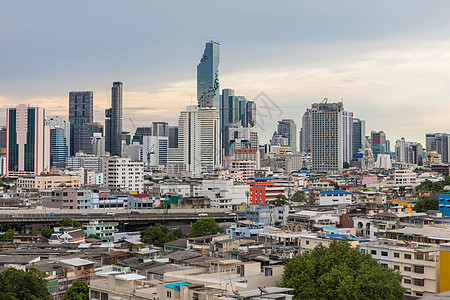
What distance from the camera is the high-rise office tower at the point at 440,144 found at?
550 feet

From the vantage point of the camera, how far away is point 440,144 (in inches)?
6752

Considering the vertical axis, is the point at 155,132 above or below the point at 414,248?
above

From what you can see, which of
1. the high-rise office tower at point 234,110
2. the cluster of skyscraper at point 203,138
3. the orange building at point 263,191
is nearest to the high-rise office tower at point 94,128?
the cluster of skyscraper at point 203,138

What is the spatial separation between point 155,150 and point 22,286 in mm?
158362

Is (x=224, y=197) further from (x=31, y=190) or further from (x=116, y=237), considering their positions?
(x=31, y=190)

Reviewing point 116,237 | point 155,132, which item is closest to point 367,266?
point 116,237

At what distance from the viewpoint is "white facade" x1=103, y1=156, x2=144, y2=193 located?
75188 mm

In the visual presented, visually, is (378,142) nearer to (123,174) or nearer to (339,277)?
(123,174)

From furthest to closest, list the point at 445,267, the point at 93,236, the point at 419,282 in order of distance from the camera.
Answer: the point at 93,236, the point at 419,282, the point at 445,267

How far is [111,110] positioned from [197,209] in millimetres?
127354

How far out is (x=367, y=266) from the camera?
51.8ft

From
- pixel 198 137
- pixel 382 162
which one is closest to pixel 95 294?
pixel 198 137

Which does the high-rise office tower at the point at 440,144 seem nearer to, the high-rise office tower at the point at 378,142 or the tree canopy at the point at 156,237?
the high-rise office tower at the point at 378,142

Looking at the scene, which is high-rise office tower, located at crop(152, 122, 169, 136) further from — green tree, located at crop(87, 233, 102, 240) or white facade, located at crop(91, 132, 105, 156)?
green tree, located at crop(87, 233, 102, 240)
